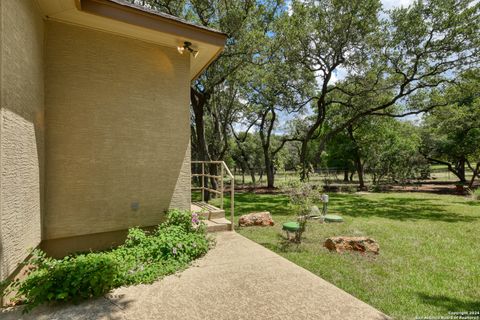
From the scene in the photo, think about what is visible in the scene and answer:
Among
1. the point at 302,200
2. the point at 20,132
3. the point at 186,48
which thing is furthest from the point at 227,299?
the point at 186,48

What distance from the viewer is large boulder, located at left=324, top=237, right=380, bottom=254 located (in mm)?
4609

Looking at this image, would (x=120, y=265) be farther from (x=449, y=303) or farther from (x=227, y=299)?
(x=449, y=303)

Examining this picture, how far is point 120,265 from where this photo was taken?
3.31 m

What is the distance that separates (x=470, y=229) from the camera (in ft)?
21.2

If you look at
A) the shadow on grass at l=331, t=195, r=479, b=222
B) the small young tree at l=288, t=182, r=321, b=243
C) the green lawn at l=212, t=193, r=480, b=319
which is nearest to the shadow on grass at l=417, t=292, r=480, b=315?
the green lawn at l=212, t=193, r=480, b=319

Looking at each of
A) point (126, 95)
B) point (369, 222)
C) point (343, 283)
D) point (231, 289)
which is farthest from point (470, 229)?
point (126, 95)

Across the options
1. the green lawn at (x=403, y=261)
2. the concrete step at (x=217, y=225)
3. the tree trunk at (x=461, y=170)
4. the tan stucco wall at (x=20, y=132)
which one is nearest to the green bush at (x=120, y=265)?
the tan stucco wall at (x=20, y=132)

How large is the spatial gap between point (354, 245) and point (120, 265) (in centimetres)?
409

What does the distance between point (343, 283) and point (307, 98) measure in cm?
1289

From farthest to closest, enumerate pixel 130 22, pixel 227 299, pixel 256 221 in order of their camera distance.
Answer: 1. pixel 256 221
2. pixel 130 22
3. pixel 227 299

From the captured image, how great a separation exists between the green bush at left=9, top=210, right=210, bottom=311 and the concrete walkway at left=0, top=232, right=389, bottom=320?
0.46ft

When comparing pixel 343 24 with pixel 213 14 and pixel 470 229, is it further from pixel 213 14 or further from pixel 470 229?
pixel 470 229

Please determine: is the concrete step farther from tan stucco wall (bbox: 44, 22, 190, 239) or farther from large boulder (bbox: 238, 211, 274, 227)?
large boulder (bbox: 238, 211, 274, 227)

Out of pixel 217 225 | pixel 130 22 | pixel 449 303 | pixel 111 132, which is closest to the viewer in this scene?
pixel 449 303
